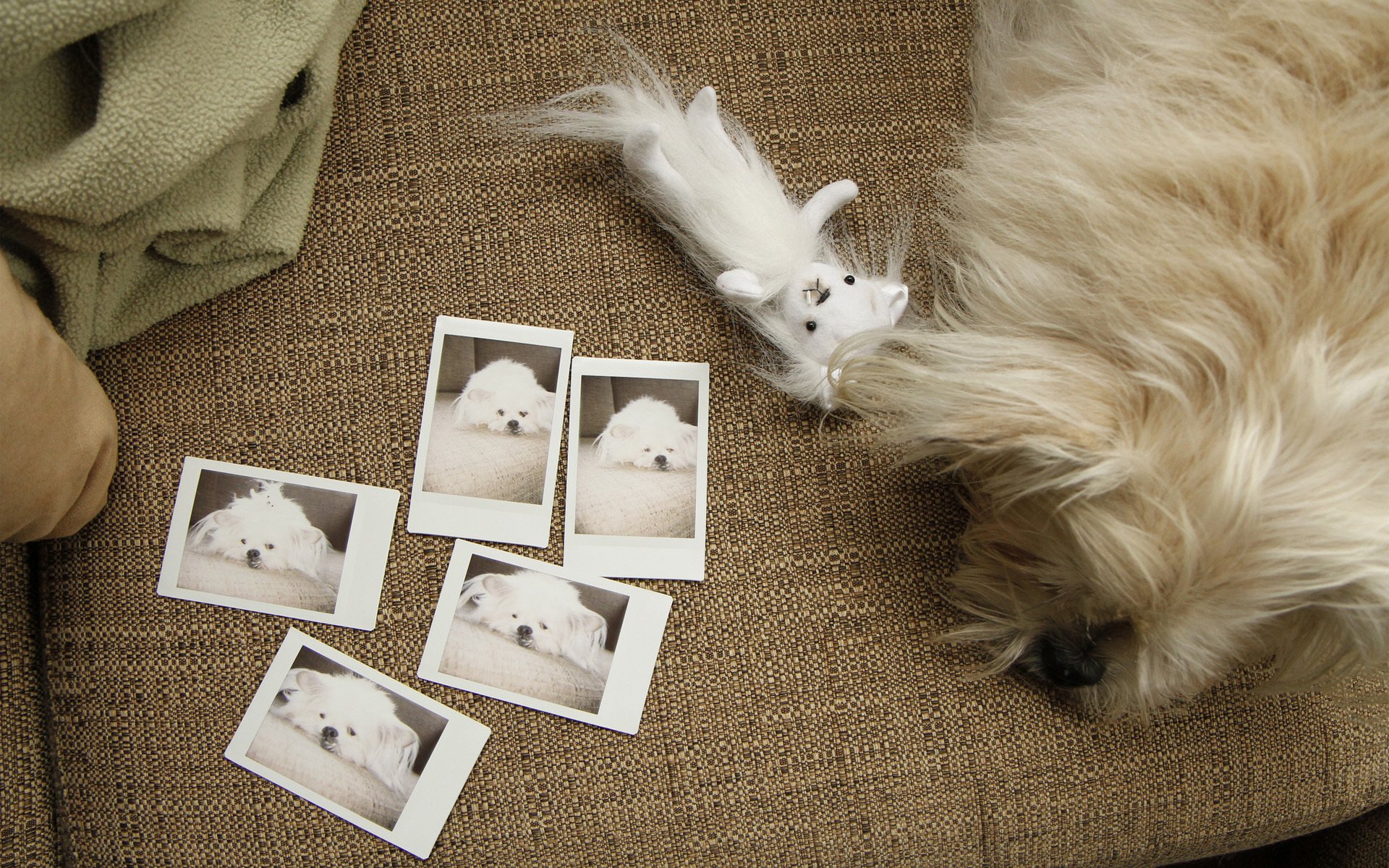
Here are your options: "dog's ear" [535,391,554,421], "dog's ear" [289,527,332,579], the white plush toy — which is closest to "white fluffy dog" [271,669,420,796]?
"dog's ear" [289,527,332,579]

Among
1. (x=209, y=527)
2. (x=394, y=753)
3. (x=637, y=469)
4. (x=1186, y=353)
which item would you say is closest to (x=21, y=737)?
(x=209, y=527)

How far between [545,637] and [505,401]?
0.91 ft

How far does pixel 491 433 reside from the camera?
1.07 meters

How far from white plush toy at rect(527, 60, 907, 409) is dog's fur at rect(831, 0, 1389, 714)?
0.35 ft

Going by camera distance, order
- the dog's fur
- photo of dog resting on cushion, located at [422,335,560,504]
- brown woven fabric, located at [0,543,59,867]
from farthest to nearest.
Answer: photo of dog resting on cushion, located at [422,335,560,504] → brown woven fabric, located at [0,543,59,867] → the dog's fur

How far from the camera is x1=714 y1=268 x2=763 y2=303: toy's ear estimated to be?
1.01 meters

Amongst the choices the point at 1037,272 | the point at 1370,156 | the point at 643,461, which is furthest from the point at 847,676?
the point at 1370,156

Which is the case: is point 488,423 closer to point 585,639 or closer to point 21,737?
point 585,639

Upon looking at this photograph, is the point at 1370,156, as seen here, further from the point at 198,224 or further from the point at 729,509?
the point at 198,224

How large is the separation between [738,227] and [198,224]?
0.58m

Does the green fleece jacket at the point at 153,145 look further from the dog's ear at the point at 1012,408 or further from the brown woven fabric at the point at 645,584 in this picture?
the dog's ear at the point at 1012,408

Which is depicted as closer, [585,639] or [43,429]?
[43,429]

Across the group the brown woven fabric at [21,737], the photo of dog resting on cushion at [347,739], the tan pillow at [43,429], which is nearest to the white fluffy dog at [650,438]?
the photo of dog resting on cushion at [347,739]

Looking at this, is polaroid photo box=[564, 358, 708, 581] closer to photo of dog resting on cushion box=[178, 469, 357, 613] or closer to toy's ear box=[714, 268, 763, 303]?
toy's ear box=[714, 268, 763, 303]
